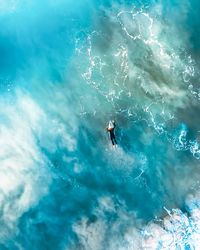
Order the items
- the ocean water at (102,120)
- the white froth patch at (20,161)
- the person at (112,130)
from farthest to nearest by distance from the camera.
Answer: the ocean water at (102,120) < the person at (112,130) < the white froth patch at (20,161)

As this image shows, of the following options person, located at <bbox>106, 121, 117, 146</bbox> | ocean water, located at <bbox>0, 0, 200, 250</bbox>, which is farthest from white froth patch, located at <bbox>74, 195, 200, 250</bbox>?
person, located at <bbox>106, 121, 117, 146</bbox>

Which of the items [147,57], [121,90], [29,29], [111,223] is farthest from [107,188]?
[29,29]

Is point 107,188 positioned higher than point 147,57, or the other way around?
point 147,57

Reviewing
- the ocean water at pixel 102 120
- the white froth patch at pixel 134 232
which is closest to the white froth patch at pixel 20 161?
the ocean water at pixel 102 120

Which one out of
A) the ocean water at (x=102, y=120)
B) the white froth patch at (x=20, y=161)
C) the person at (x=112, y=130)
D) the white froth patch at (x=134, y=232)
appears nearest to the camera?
the white froth patch at (x=20, y=161)

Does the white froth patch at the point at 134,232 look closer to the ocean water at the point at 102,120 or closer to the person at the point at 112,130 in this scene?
the ocean water at the point at 102,120

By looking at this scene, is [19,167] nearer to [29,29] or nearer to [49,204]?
[49,204]

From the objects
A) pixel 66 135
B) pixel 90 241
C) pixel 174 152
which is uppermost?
pixel 174 152

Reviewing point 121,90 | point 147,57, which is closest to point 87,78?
point 121,90

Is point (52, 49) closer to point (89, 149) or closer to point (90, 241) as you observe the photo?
point (89, 149)
